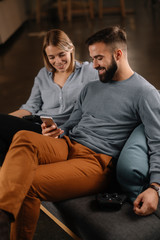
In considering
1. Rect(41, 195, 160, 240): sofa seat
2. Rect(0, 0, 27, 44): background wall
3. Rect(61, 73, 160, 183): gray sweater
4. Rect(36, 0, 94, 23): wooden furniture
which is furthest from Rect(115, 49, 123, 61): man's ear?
Rect(36, 0, 94, 23): wooden furniture

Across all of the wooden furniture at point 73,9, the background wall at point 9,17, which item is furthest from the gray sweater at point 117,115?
the wooden furniture at point 73,9

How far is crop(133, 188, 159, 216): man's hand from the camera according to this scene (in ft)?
4.83

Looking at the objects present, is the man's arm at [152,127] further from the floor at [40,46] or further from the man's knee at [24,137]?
the floor at [40,46]

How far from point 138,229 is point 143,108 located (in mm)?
652

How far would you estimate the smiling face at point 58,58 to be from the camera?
238 centimetres

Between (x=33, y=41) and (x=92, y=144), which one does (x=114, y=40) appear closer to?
(x=92, y=144)

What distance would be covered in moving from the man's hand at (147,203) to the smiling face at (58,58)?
1.27 m

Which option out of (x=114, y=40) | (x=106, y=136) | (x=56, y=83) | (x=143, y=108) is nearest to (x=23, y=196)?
(x=106, y=136)

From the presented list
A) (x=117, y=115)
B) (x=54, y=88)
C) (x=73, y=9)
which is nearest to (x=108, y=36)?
(x=117, y=115)

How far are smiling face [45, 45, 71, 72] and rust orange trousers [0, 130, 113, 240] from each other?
2.39 ft

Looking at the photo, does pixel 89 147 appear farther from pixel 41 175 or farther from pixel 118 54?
pixel 118 54

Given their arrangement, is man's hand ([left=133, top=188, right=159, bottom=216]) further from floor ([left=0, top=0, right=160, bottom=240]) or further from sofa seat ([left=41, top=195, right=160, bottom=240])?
floor ([left=0, top=0, right=160, bottom=240])

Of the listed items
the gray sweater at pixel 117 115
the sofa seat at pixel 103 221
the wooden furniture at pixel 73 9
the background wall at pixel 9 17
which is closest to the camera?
the sofa seat at pixel 103 221

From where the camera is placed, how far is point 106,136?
1922 millimetres
